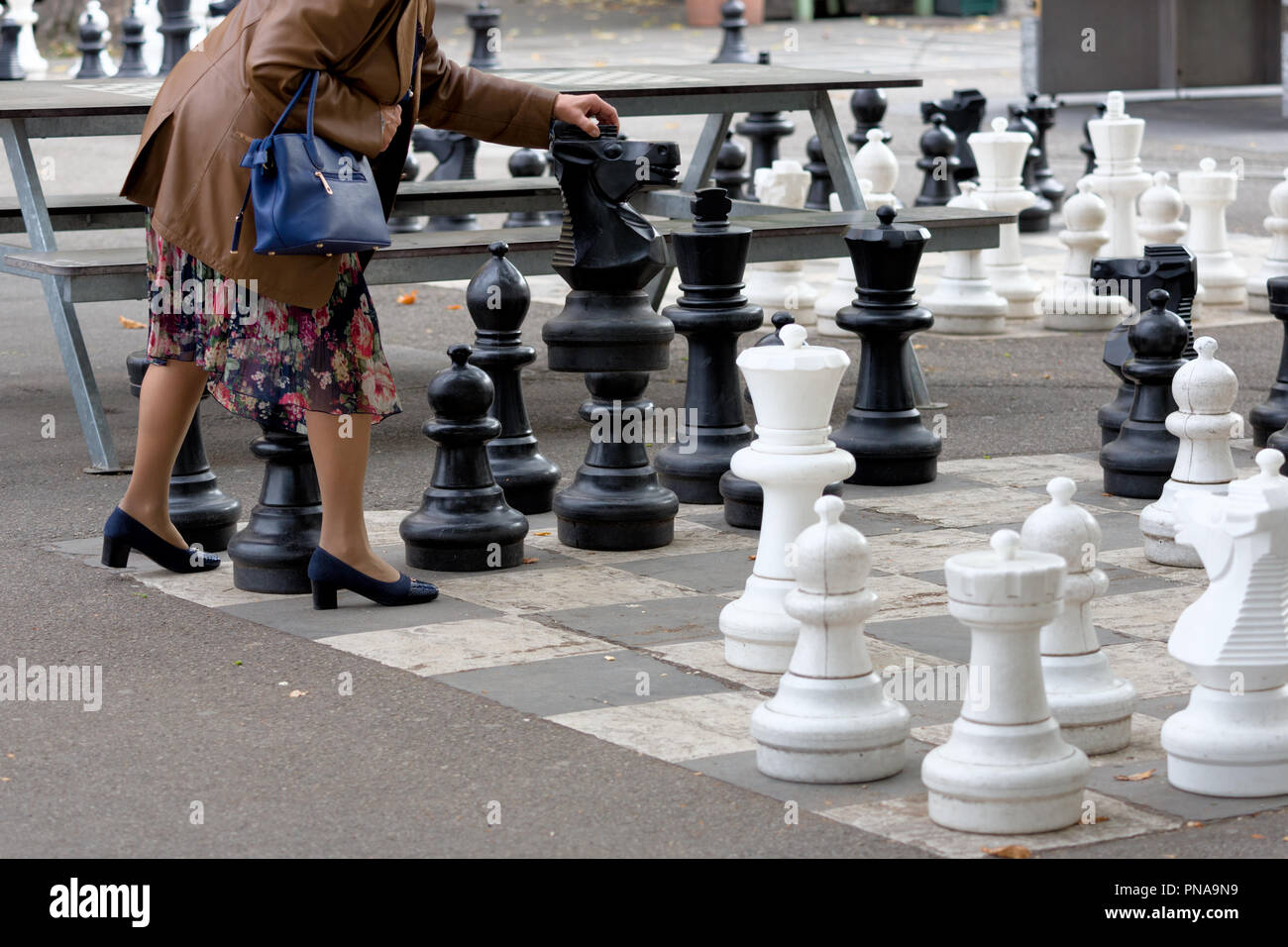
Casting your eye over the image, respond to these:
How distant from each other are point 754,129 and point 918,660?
7.91 metres

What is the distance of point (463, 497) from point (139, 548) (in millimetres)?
739

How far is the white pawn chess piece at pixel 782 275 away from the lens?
28.9ft

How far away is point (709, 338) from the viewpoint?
5.26 meters

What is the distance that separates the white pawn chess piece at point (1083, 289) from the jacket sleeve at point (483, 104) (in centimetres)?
420

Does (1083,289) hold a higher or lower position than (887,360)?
lower

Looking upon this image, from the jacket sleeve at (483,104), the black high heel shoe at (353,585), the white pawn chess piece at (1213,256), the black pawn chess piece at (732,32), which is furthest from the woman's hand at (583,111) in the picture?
the black pawn chess piece at (732,32)

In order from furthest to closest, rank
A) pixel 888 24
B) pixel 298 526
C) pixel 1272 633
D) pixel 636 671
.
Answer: pixel 888 24 < pixel 298 526 < pixel 636 671 < pixel 1272 633

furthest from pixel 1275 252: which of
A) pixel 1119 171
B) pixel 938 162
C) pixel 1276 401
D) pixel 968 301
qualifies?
pixel 1276 401

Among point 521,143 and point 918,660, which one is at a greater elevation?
point 521,143

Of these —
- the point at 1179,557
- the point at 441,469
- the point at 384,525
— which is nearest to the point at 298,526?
the point at 441,469

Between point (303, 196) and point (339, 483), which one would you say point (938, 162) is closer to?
point (339, 483)

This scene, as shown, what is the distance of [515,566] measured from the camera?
15.5 ft

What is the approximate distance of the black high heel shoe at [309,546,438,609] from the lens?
4266mm
